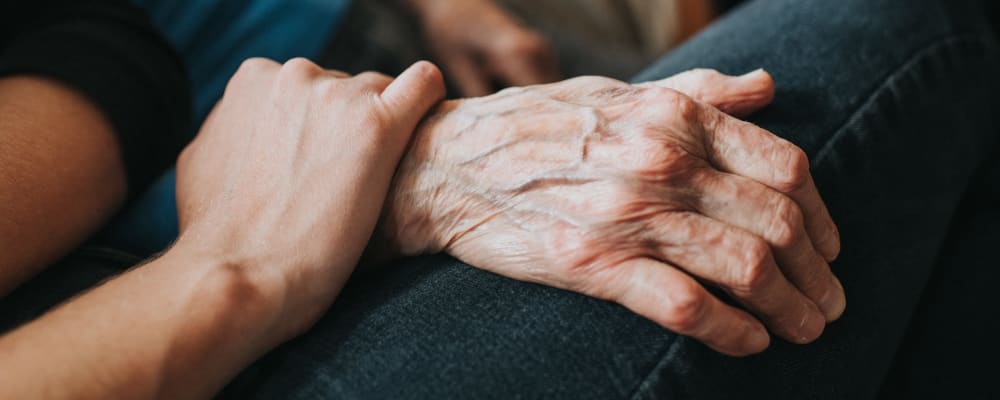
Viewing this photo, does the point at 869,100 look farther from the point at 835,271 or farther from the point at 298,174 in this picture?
the point at 298,174

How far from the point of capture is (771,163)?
0.54m

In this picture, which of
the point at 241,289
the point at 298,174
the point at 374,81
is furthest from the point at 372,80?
the point at 241,289

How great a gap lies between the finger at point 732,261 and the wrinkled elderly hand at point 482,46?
62 cm

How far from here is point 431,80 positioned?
64 cm

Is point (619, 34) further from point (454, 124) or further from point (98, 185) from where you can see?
point (98, 185)

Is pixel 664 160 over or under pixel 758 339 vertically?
over

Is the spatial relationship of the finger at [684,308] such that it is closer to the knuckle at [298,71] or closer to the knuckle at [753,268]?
the knuckle at [753,268]

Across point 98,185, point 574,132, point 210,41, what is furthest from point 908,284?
point 210,41

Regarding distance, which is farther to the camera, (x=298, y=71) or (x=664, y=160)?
(x=298, y=71)

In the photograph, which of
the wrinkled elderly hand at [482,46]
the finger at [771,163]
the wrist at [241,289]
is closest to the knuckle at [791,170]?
the finger at [771,163]

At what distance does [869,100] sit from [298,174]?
524 mm

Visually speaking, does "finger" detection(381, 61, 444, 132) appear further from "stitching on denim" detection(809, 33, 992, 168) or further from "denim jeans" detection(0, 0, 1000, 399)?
"stitching on denim" detection(809, 33, 992, 168)

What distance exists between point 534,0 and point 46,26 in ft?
3.25

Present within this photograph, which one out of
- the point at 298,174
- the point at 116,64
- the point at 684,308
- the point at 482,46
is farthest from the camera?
the point at 482,46
